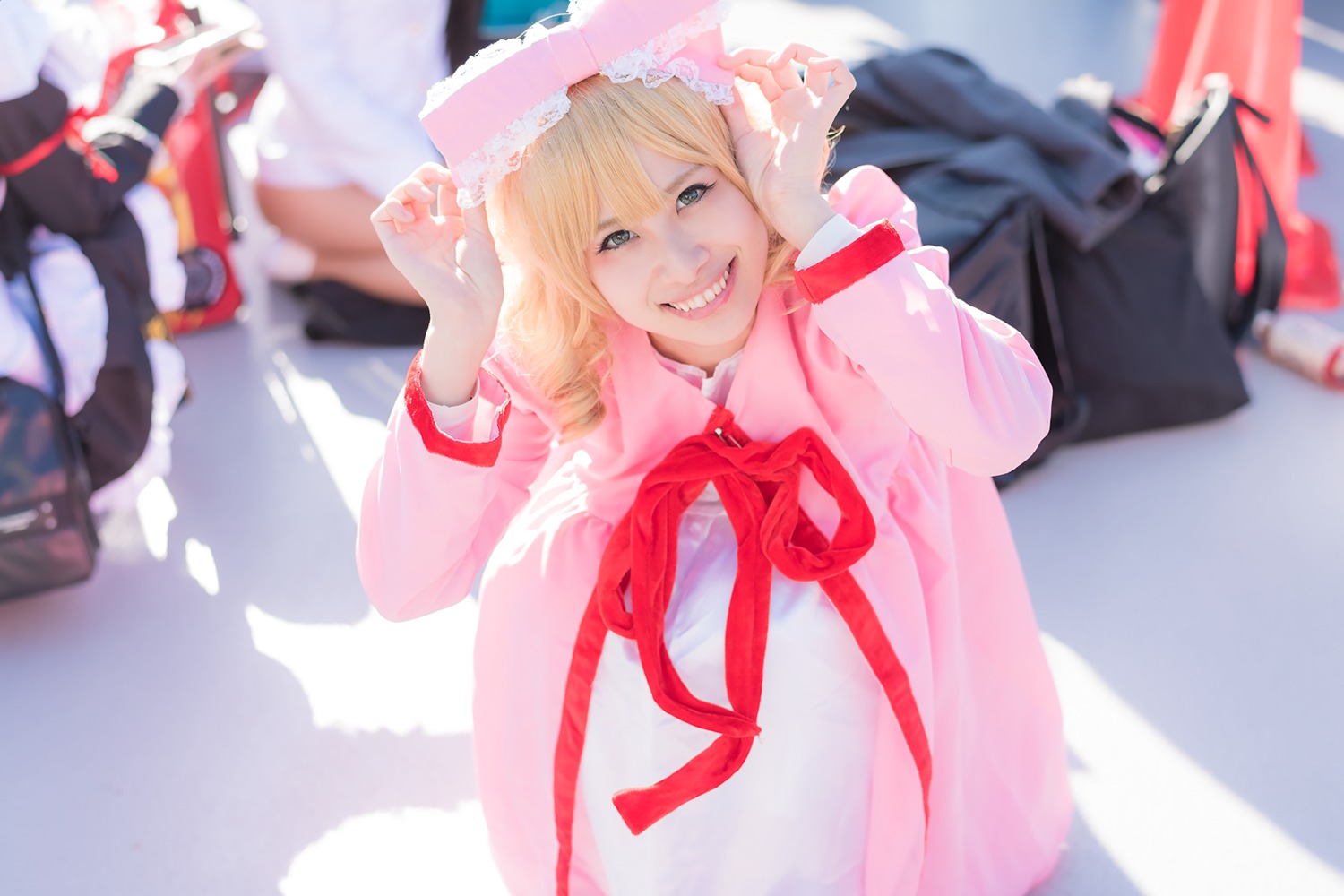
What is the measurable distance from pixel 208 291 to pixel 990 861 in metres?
1.97

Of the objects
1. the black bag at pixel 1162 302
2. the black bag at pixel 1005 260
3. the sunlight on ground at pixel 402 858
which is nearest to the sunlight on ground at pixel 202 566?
the sunlight on ground at pixel 402 858

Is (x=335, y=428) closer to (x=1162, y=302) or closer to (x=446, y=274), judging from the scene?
(x=446, y=274)

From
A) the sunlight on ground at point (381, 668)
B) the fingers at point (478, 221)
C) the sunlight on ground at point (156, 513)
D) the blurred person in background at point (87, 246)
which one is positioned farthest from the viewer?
the sunlight on ground at point (156, 513)

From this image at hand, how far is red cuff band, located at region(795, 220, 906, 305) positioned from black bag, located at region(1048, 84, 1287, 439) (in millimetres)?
1186

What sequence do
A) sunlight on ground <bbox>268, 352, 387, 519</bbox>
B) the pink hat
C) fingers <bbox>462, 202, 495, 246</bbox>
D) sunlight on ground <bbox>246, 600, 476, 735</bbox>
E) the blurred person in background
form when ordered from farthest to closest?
sunlight on ground <bbox>268, 352, 387, 519</bbox> → the blurred person in background → sunlight on ground <bbox>246, 600, 476, 735</bbox> → fingers <bbox>462, 202, 495, 246</bbox> → the pink hat

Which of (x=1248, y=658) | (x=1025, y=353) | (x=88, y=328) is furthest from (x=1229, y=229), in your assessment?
(x=88, y=328)

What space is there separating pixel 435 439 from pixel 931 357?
15.9 inches

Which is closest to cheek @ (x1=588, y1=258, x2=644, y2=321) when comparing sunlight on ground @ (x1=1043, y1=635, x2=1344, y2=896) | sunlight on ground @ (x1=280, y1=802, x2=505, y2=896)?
sunlight on ground @ (x1=280, y1=802, x2=505, y2=896)

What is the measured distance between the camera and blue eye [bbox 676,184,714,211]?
1016 mm

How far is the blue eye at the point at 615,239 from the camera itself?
102 cm

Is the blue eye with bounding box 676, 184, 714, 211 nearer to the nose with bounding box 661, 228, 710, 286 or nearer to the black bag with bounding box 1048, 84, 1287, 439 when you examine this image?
the nose with bounding box 661, 228, 710, 286

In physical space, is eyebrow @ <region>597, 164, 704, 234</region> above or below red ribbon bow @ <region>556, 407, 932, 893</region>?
above

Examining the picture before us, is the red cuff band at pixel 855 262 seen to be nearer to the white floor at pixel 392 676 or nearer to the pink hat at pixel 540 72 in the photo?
the pink hat at pixel 540 72

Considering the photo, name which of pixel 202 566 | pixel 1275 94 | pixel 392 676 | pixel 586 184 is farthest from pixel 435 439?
pixel 1275 94
